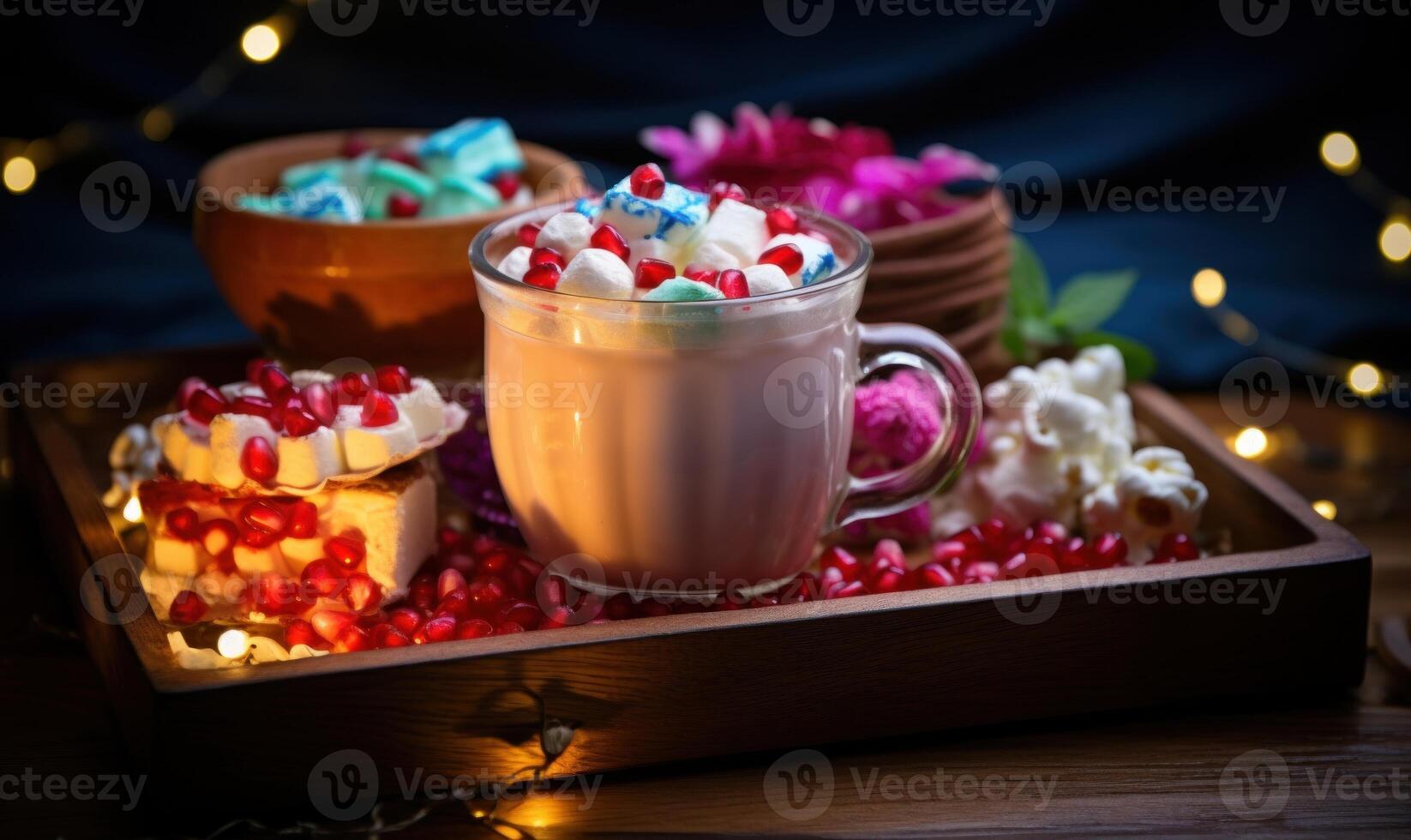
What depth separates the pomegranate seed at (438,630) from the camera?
1.09m

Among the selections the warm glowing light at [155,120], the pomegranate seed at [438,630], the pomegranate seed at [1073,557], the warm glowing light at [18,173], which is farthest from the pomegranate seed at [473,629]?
the warm glowing light at [155,120]

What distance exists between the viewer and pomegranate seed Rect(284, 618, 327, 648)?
3.66 feet

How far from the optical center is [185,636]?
117 cm

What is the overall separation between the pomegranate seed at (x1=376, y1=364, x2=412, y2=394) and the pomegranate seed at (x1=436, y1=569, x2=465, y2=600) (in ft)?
0.50

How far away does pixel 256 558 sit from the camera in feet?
3.86

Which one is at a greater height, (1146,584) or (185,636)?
(1146,584)

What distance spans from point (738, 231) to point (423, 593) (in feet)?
1.26

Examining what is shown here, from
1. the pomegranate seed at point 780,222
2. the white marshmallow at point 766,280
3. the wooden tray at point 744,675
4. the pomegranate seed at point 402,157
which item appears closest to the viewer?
the wooden tray at point 744,675

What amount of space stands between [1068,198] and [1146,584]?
4.53 ft

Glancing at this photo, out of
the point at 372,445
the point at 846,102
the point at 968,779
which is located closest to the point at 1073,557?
the point at 968,779

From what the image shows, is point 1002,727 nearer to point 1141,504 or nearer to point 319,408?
point 1141,504

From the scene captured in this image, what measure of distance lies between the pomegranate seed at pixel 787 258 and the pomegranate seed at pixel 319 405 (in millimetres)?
365

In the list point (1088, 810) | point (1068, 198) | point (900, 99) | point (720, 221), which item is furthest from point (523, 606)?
point (1068, 198)

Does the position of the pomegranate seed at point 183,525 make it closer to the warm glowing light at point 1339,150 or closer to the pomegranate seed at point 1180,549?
the pomegranate seed at point 1180,549
